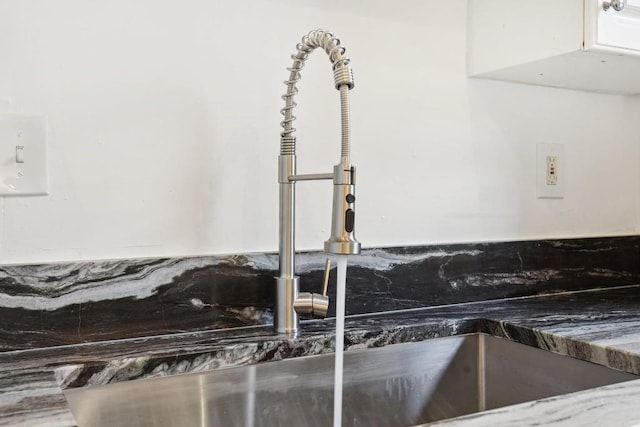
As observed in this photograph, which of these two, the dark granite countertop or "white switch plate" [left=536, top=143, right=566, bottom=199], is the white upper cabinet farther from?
the dark granite countertop

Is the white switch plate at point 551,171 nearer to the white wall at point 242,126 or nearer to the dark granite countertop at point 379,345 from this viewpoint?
the white wall at point 242,126

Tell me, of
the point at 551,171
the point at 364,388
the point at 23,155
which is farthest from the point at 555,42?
the point at 23,155

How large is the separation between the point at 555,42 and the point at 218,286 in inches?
27.6

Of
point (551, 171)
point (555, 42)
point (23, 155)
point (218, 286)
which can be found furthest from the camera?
point (551, 171)

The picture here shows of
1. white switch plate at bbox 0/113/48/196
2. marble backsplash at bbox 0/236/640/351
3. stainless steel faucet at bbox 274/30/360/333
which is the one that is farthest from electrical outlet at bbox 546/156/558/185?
white switch plate at bbox 0/113/48/196

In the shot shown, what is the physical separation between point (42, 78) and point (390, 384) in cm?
69

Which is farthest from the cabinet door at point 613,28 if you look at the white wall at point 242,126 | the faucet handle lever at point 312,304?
the faucet handle lever at point 312,304

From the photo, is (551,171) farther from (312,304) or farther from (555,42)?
(312,304)

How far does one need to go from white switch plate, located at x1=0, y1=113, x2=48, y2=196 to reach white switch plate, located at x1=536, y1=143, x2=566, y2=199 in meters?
0.97

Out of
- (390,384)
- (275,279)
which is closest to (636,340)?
(390,384)

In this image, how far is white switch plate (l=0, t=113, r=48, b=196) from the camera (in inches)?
31.4

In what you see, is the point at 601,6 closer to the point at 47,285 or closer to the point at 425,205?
the point at 425,205

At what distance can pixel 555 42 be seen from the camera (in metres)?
1.01

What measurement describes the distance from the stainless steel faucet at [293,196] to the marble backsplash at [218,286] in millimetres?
65
